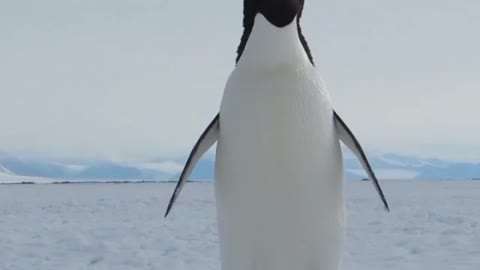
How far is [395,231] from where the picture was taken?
9.58 m

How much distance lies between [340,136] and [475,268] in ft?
12.9

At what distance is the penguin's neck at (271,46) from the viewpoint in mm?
2705

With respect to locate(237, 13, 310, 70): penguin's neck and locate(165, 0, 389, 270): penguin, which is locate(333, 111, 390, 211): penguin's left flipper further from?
locate(237, 13, 310, 70): penguin's neck

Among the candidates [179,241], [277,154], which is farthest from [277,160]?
[179,241]

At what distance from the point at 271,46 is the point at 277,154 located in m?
0.43

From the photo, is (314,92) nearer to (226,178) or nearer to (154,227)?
(226,178)

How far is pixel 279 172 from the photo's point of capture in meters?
2.75

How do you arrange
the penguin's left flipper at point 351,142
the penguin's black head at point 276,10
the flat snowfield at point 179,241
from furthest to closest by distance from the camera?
the flat snowfield at point 179,241, the penguin's left flipper at point 351,142, the penguin's black head at point 276,10

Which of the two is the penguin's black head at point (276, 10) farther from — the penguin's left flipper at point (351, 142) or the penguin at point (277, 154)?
the penguin's left flipper at point (351, 142)

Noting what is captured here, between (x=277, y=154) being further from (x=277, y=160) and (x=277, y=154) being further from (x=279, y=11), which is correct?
(x=279, y=11)

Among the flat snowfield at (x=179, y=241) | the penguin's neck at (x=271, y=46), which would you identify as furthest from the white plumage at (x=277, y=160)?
the flat snowfield at (x=179, y=241)

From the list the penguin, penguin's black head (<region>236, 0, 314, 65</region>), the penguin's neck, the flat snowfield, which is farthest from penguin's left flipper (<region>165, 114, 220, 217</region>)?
the flat snowfield

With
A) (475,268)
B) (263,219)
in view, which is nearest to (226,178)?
(263,219)

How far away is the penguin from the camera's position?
2738 millimetres
